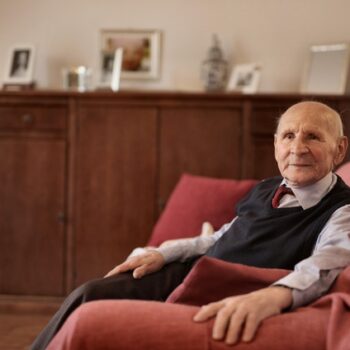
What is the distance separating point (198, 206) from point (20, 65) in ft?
4.81

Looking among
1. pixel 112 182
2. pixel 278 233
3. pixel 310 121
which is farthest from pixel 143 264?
pixel 112 182

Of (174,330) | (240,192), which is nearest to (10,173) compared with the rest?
(240,192)

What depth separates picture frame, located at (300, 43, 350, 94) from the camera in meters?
3.36

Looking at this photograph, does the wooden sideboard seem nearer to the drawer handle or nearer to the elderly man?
the drawer handle

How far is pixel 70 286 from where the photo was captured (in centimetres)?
330

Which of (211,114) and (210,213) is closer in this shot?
(210,213)

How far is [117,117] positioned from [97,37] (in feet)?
2.23

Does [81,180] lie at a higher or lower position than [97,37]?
lower

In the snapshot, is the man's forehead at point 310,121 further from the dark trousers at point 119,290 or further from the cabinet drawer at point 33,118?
the cabinet drawer at point 33,118

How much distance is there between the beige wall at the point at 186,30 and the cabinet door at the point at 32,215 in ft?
2.02

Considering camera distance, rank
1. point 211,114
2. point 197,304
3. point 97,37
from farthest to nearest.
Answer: point 97,37, point 211,114, point 197,304

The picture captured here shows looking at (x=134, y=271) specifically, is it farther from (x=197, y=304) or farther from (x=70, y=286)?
(x=70, y=286)

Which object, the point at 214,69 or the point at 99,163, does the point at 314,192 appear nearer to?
the point at 99,163

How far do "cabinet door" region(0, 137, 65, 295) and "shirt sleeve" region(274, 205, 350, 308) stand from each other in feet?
6.37
